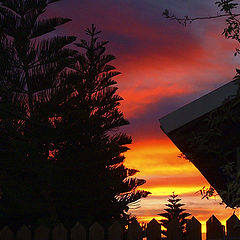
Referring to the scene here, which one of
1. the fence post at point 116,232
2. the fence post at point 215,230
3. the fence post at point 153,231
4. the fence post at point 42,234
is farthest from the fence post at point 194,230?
the fence post at point 42,234

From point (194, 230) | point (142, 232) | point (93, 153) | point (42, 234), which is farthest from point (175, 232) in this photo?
point (93, 153)

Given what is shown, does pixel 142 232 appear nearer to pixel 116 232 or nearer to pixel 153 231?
pixel 153 231

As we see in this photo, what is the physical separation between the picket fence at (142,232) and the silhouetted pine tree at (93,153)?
1245 centimetres

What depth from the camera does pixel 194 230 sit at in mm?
6125

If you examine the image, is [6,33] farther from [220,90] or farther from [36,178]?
[220,90]

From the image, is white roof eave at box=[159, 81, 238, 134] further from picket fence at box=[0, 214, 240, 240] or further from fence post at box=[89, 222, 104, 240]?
fence post at box=[89, 222, 104, 240]

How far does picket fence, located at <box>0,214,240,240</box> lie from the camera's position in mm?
5850

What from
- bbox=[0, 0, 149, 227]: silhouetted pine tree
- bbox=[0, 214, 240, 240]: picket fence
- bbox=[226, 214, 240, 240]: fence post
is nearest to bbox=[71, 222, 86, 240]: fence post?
bbox=[0, 214, 240, 240]: picket fence

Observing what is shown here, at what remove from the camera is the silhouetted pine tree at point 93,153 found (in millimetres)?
19672

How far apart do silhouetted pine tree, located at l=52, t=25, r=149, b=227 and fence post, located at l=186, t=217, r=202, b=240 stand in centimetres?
1324

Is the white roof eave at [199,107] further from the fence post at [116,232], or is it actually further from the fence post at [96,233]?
the fence post at [96,233]

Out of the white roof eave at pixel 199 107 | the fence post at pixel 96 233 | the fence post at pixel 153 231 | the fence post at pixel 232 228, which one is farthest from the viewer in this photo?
the fence post at pixel 96 233

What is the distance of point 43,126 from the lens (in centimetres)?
1961

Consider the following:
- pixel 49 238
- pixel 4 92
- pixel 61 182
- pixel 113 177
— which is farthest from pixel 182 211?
pixel 49 238
